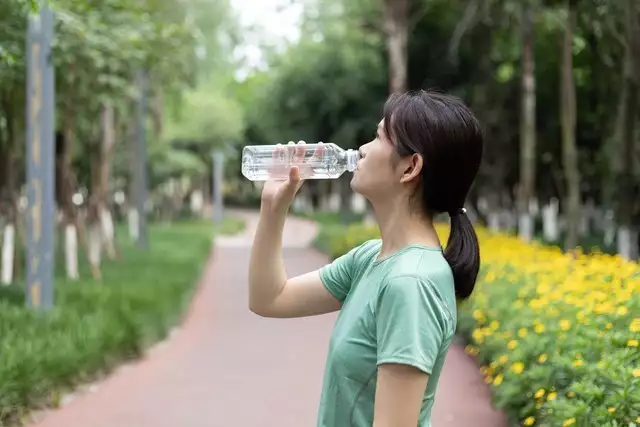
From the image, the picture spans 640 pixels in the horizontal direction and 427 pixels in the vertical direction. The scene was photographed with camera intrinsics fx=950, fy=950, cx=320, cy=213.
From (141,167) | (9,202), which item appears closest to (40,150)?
(9,202)

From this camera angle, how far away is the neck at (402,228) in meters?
2.02

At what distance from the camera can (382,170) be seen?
202 cm

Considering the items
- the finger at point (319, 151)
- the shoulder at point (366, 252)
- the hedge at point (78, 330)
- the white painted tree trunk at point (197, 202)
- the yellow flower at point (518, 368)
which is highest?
the finger at point (319, 151)

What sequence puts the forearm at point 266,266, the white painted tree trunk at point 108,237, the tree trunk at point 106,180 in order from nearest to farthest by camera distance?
the forearm at point 266,266 → the tree trunk at point 106,180 → the white painted tree trunk at point 108,237

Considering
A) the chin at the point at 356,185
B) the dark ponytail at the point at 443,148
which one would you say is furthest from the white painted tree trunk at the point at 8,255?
the dark ponytail at the point at 443,148

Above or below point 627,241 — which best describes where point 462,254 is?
above

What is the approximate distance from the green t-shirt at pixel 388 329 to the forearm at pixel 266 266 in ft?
0.79

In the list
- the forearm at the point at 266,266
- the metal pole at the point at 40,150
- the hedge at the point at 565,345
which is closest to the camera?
the forearm at the point at 266,266

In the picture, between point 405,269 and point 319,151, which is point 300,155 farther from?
point 405,269

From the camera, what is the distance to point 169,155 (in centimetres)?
4003

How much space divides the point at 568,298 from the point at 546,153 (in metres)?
17.5

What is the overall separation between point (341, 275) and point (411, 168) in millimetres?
411

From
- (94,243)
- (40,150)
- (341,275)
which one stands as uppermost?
(341,275)

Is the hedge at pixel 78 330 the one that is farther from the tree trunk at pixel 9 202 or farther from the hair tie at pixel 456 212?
the hair tie at pixel 456 212
